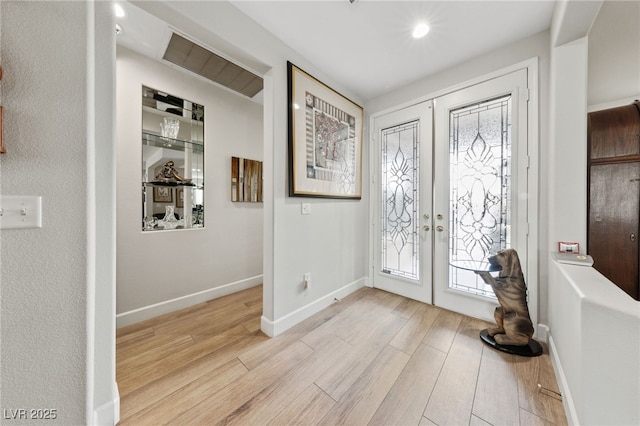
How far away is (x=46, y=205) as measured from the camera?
86 cm

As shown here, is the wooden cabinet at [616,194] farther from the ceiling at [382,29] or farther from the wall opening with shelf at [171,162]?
the wall opening with shelf at [171,162]

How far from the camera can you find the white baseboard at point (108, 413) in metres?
1.12

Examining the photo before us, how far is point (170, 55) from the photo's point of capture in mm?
2145

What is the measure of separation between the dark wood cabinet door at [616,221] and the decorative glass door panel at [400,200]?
198cm

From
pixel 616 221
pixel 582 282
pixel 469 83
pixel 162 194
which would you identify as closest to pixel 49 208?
pixel 162 194

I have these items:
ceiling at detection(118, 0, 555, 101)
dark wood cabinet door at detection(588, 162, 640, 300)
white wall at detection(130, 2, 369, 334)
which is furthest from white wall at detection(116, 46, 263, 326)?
dark wood cabinet door at detection(588, 162, 640, 300)

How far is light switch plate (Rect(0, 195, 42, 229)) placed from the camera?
0.80 m

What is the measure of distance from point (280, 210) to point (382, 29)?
5.62ft

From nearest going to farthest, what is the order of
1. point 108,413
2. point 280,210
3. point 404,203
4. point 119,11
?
point 108,413, point 119,11, point 280,210, point 404,203

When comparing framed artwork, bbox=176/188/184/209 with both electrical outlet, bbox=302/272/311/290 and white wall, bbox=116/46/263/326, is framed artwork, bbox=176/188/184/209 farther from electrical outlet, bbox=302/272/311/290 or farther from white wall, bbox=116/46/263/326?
electrical outlet, bbox=302/272/311/290

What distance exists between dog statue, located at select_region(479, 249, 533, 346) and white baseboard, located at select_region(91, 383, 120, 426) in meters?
2.52

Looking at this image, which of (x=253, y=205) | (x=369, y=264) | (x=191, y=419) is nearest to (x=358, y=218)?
(x=369, y=264)

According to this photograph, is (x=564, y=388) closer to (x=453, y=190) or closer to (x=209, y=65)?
(x=453, y=190)

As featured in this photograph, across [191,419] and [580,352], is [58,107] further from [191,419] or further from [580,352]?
[580,352]
